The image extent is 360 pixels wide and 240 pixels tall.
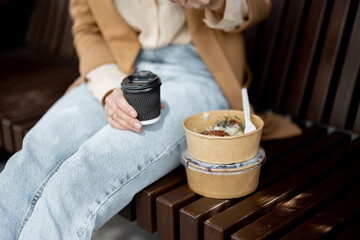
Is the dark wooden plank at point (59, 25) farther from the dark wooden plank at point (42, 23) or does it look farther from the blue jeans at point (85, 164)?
the blue jeans at point (85, 164)

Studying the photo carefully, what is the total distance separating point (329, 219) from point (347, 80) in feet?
2.79

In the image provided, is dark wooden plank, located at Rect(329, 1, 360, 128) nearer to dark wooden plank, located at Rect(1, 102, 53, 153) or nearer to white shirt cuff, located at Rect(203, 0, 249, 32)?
white shirt cuff, located at Rect(203, 0, 249, 32)

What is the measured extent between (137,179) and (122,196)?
8 centimetres

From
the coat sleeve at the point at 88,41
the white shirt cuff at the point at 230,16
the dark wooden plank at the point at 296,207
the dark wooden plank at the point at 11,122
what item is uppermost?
the white shirt cuff at the point at 230,16

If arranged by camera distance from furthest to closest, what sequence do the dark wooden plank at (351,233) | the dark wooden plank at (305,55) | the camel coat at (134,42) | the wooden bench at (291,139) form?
1. the dark wooden plank at (305,55)
2. the camel coat at (134,42)
3. the wooden bench at (291,139)
4. the dark wooden plank at (351,233)

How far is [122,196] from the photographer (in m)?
1.53

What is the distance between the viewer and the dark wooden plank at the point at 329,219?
1.34 m

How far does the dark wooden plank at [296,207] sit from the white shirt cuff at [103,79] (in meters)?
0.79

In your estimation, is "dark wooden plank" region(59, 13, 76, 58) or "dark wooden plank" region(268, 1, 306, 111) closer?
"dark wooden plank" region(268, 1, 306, 111)

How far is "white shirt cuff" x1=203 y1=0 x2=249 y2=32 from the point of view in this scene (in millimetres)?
1667

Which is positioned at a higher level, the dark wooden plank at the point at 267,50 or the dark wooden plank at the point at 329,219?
the dark wooden plank at the point at 267,50

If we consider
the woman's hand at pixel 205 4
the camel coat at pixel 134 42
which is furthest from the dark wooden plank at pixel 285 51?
the woman's hand at pixel 205 4

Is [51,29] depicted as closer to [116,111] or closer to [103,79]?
[103,79]

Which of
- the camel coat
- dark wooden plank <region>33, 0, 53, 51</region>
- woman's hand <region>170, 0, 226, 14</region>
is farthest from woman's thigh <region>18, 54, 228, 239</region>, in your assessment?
dark wooden plank <region>33, 0, 53, 51</region>
